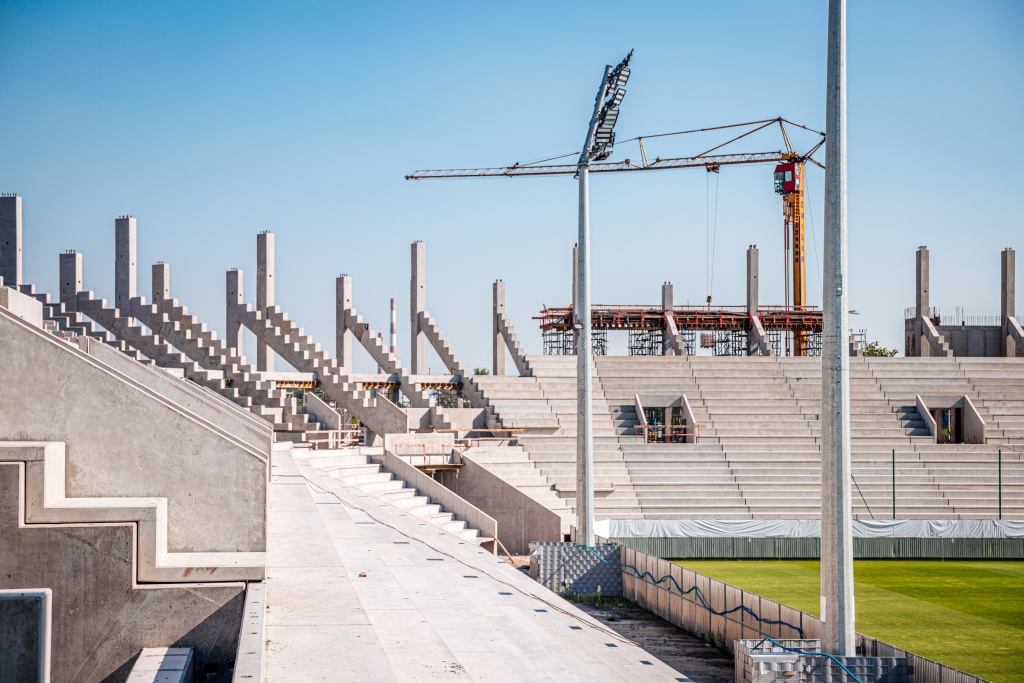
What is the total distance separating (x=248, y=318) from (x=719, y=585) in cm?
2575

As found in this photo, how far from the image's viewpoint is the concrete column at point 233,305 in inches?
1516

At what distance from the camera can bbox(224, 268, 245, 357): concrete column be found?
126 feet

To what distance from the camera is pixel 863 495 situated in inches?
1358

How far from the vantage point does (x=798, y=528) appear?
1177 inches

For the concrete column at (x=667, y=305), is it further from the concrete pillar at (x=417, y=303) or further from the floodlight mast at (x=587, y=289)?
the floodlight mast at (x=587, y=289)

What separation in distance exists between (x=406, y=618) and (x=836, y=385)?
512 cm

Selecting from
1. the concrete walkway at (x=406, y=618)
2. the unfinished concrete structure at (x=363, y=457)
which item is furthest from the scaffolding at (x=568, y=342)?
the concrete walkway at (x=406, y=618)

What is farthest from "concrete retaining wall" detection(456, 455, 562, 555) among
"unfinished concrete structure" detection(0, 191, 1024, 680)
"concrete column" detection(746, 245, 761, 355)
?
"concrete column" detection(746, 245, 761, 355)

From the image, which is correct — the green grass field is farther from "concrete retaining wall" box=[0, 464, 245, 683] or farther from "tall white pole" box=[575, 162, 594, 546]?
"concrete retaining wall" box=[0, 464, 245, 683]

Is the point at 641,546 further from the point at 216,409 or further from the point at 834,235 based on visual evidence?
the point at 834,235

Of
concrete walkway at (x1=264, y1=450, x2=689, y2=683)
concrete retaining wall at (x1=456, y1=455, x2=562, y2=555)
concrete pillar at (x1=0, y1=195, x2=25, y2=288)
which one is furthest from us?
concrete pillar at (x1=0, y1=195, x2=25, y2=288)

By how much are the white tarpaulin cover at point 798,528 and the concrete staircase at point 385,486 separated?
4014 millimetres

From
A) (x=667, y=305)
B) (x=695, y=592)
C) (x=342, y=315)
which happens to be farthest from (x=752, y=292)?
(x=695, y=592)

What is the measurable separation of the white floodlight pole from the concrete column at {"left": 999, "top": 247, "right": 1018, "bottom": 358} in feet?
126
